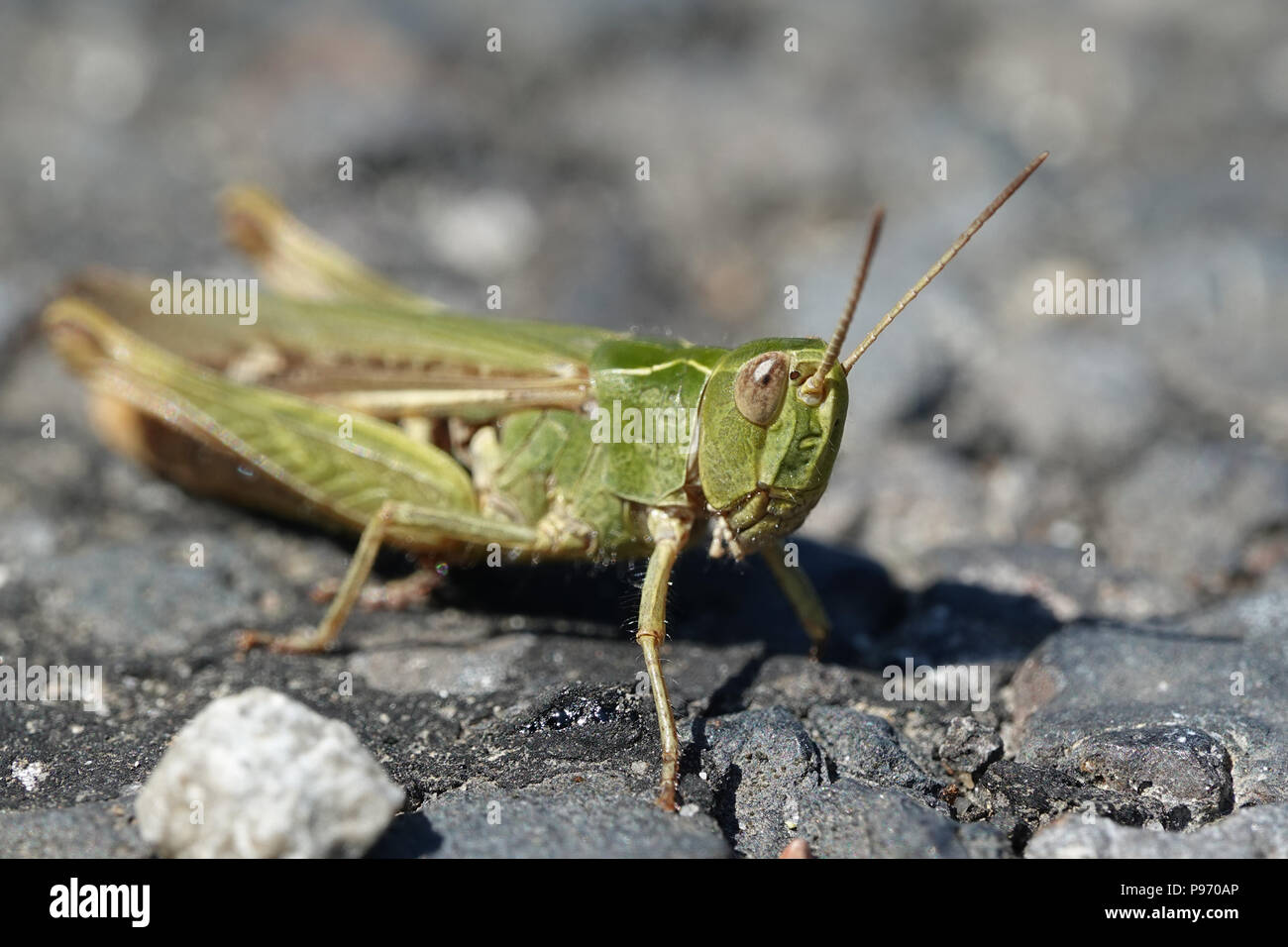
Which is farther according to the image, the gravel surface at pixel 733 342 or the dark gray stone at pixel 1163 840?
the gravel surface at pixel 733 342

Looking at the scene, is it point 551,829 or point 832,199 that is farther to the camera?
point 832,199

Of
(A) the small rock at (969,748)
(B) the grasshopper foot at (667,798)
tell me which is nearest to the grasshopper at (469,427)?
(B) the grasshopper foot at (667,798)

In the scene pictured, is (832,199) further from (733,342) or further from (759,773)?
(759,773)

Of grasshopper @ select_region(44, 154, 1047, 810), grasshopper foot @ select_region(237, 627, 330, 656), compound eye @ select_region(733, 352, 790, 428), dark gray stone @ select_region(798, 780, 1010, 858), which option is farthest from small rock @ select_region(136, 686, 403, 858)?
compound eye @ select_region(733, 352, 790, 428)

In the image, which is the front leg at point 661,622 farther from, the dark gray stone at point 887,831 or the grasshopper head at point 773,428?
the dark gray stone at point 887,831

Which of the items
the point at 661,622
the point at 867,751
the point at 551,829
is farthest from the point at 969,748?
the point at 551,829

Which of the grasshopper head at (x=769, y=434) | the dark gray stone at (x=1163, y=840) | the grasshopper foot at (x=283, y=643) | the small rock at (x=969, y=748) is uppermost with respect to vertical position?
the grasshopper head at (x=769, y=434)
